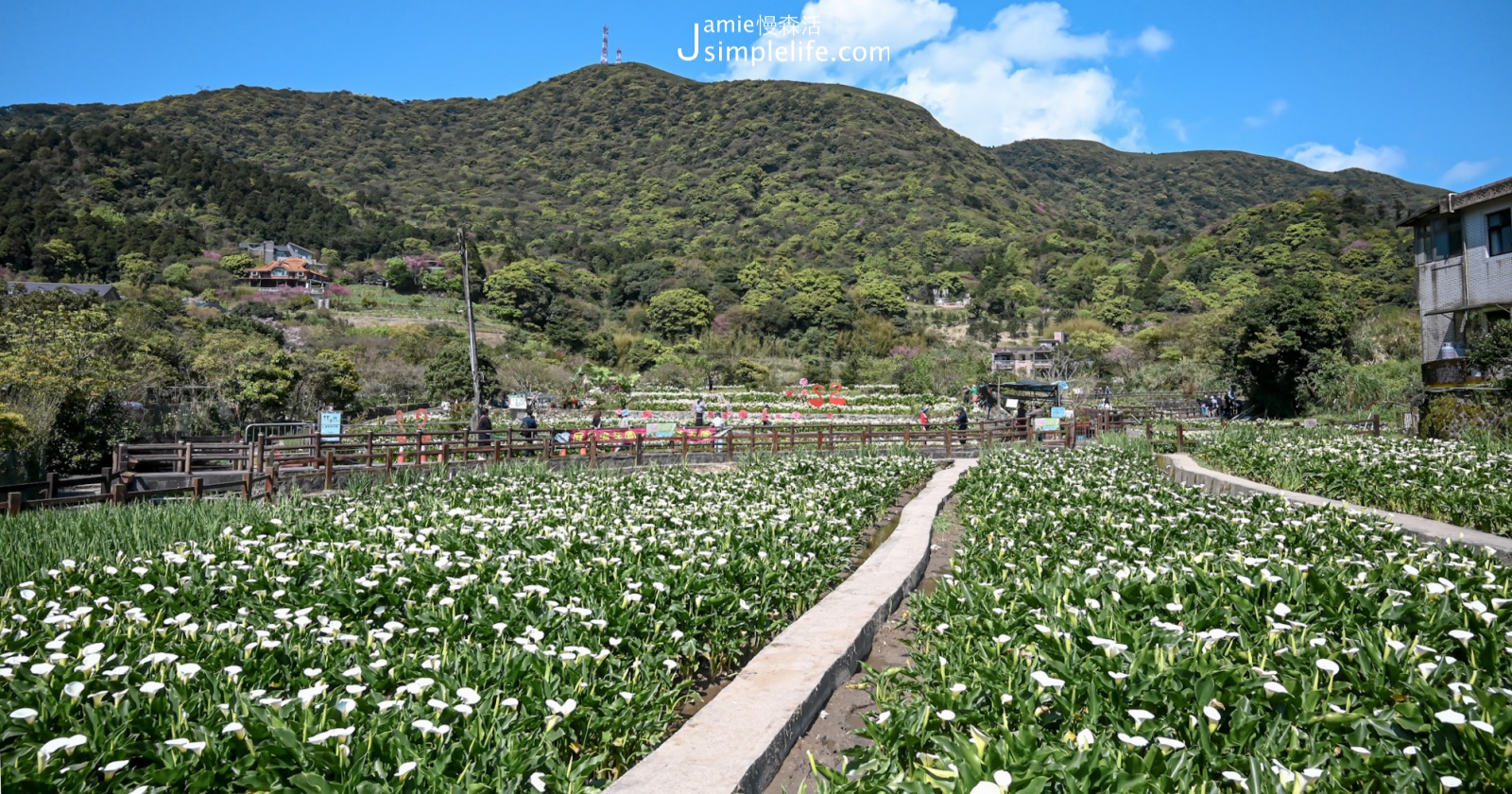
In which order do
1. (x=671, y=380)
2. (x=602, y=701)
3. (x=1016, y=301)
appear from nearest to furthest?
1. (x=602, y=701)
2. (x=671, y=380)
3. (x=1016, y=301)

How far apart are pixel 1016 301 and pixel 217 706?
8208cm

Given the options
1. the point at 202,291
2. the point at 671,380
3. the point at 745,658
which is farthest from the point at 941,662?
the point at 202,291

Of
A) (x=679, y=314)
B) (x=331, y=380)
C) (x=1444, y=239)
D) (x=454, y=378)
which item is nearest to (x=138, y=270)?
(x=679, y=314)

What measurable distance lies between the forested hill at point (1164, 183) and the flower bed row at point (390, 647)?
142 m

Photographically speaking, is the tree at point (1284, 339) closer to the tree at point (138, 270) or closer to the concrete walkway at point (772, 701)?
the concrete walkway at point (772, 701)

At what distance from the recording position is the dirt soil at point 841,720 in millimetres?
3535

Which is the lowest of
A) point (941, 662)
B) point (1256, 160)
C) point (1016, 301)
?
point (941, 662)

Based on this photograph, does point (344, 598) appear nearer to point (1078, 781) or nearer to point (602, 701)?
point (602, 701)

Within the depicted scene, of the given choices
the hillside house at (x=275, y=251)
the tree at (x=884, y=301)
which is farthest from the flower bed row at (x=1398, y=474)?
the hillside house at (x=275, y=251)

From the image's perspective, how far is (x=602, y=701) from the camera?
11.1 feet

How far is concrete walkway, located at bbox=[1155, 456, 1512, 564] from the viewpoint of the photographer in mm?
6844

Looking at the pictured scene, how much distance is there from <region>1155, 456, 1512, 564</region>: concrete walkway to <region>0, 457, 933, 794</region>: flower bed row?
5110 millimetres

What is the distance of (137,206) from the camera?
83375 millimetres

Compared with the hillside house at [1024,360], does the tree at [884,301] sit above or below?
above
